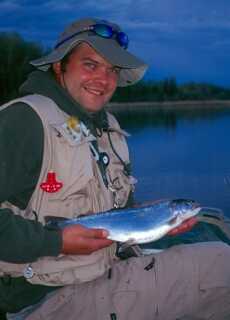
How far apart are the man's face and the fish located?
78 centimetres

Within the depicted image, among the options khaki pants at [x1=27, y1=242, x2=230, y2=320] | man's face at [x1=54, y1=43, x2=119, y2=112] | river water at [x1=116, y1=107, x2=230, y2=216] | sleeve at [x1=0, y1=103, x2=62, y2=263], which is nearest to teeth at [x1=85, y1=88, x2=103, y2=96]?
man's face at [x1=54, y1=43, x2=119, y2=112]

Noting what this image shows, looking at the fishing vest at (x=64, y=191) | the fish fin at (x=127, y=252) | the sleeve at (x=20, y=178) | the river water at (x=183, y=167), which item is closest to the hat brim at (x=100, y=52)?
the fishing vest at (x=64, y=191)

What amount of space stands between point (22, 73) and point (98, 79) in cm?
3354

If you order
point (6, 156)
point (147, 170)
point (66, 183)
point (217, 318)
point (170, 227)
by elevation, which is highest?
point (6, 156)

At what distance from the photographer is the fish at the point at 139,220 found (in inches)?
106

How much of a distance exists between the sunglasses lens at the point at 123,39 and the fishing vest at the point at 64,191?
744 millimetres

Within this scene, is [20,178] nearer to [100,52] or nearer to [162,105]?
[100,52]

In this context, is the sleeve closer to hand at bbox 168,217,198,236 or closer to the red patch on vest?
the red patch on vest

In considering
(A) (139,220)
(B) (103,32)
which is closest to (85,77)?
(B) (103,32)

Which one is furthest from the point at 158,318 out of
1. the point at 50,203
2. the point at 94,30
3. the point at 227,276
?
the point at 94,30

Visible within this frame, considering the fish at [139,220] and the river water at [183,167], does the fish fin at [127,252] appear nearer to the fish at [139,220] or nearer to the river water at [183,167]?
the fish at [139,220]

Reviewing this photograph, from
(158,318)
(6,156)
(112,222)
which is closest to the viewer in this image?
(6,156)

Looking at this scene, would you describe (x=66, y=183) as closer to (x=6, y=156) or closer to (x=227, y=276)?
(x=6, y=156)

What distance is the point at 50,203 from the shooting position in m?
2.77
